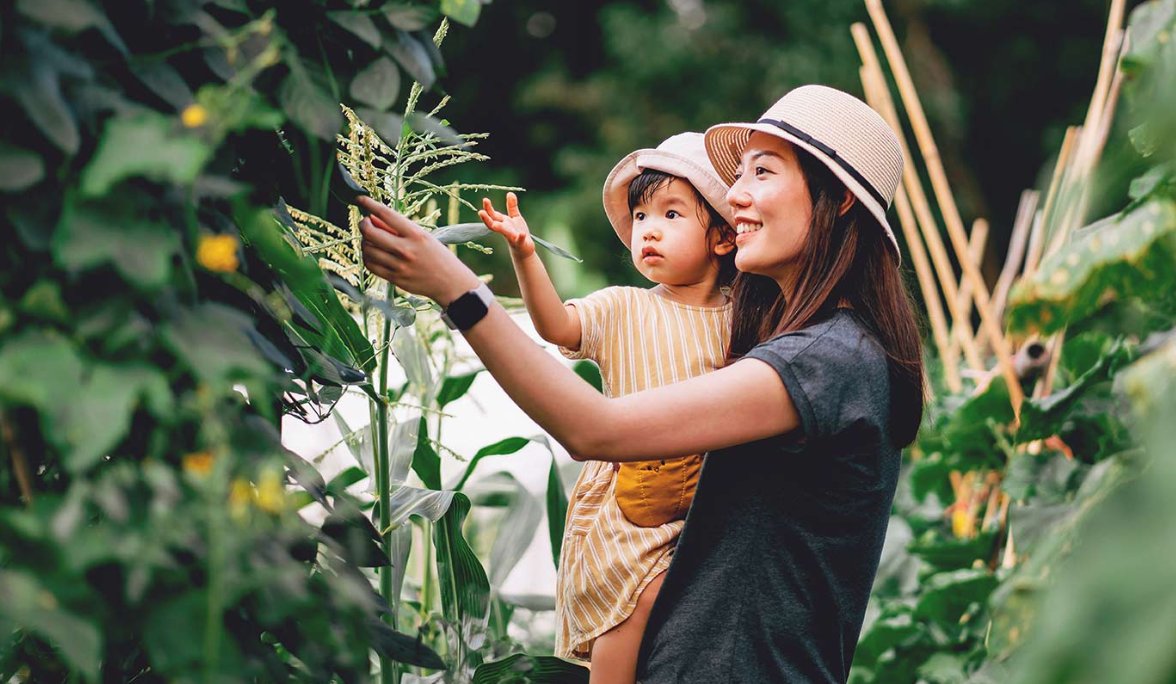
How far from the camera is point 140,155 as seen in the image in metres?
0.83

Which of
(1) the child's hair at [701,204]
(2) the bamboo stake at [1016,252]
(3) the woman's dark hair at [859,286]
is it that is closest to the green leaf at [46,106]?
(3) the woman's dark hair at [859,286]

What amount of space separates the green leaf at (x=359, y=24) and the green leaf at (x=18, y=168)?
0.34 m

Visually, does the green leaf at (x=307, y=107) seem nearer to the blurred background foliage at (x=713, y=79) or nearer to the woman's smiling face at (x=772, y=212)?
the woman's smiling face at (x=772, y=212)

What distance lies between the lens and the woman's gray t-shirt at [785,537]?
1444mm

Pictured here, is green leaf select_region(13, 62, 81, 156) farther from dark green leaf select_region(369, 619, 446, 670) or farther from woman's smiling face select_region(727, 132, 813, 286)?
woman's smiling face select_region(727, 132, 813, 286)

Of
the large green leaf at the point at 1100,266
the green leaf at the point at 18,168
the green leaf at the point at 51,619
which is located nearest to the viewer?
the green leaf at the point at 51,619

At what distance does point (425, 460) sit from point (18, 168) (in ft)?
4.01

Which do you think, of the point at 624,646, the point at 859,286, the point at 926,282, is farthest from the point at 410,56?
the point at 926,282

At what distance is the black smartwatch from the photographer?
1.30m

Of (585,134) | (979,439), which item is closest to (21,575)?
(979,439)

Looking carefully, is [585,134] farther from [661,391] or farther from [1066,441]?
[661,391]

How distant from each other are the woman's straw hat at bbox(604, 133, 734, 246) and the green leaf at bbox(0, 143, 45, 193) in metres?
1.10

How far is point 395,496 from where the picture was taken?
1.85 m

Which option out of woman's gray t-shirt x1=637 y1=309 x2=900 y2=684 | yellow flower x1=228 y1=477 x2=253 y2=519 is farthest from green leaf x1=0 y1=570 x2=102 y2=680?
woman's gray t-shirt x1=637 y1=309 x2=900 y2=684
